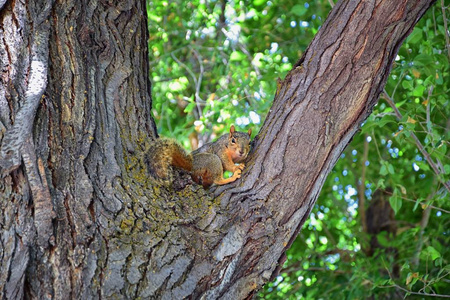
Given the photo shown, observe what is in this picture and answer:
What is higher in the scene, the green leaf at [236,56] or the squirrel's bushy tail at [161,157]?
the green leaf at [236,56]

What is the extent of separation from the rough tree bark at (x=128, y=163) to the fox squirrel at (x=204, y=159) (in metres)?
0.06

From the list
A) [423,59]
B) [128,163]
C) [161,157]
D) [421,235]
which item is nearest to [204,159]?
[161,157]

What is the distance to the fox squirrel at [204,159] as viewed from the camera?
2.07 meters

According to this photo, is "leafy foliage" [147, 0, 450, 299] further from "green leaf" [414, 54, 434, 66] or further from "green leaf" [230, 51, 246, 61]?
"green leaf" [414, 54, 434, 66]

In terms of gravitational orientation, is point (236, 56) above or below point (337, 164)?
above

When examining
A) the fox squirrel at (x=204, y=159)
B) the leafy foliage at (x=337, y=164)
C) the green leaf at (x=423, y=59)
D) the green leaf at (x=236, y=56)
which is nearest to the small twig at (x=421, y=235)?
the leafy foliage at (x=337, y=164)

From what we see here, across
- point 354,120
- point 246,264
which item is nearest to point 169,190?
point 246,264

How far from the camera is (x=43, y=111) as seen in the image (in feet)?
6.06

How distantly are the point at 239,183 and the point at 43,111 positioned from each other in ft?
2.39

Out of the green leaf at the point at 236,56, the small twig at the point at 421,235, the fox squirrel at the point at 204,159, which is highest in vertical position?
the green leaf at the point at 236,56

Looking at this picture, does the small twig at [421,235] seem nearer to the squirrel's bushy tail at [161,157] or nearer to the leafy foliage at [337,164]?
the leafy foliage at [337,164]

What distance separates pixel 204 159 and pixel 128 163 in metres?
0.63

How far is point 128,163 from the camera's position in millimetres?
2002

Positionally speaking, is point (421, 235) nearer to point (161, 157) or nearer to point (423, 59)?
point (423, 59)
